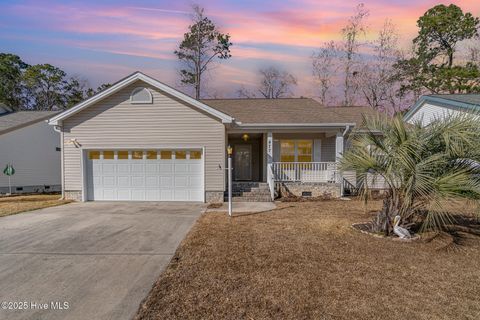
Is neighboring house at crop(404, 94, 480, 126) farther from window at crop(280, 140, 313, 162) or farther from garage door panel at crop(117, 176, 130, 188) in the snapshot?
garage door panel at crop(117, 176, 130, 188)

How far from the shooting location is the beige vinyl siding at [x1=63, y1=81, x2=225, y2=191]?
39.2ft

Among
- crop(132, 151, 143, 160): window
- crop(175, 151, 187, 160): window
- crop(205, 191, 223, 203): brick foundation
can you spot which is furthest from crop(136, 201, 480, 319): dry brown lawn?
crop(132, 151, 143, 160): window

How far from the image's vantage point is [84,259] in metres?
5.29

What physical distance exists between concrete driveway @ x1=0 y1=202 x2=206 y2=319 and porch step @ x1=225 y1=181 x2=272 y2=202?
9.89 feet

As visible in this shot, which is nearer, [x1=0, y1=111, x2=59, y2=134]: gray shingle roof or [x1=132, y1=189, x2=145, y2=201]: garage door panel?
[x1=132, y1=189, x2=145, y2=201]: garage door panel

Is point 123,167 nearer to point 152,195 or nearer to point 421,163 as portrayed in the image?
point 152,195

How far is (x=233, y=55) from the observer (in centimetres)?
2845

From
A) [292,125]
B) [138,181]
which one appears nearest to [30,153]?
[138,181]

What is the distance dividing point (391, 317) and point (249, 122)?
10784 mm

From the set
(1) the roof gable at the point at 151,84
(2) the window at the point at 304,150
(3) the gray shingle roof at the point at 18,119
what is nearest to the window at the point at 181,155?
(1) the roof gable at the point at 151,84

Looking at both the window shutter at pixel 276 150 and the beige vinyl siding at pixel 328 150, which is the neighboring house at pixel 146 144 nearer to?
the window shutter at pixel 276 150

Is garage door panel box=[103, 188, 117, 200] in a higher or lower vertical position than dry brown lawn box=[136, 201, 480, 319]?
higher

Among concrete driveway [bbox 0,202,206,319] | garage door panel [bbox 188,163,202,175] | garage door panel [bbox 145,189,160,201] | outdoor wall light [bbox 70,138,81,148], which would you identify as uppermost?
outdoor wall light [bbox 70,138,81,148]

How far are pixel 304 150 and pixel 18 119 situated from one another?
17933 millimetres
